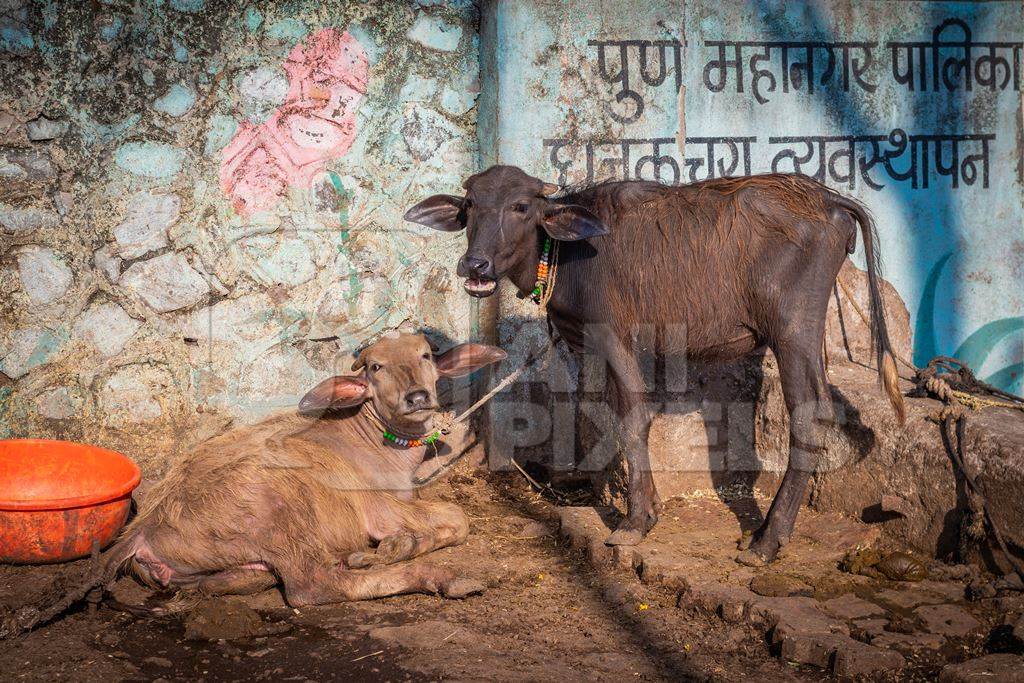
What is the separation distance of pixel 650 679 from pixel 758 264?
2.13 meters

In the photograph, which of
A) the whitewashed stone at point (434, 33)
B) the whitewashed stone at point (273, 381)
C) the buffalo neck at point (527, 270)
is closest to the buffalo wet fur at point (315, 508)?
the buffalo neck at point (527, 270)

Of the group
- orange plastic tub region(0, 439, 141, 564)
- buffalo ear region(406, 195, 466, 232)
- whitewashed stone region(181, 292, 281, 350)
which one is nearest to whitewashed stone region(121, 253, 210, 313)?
whitewashed stone region(181, 292, 281, 350)

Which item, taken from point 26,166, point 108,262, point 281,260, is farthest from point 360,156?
point 26,166

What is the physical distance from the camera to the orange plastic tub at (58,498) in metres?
4.78

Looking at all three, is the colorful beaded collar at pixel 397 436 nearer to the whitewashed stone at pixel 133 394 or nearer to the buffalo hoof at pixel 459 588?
the buffalo hoof at pixel 459 588

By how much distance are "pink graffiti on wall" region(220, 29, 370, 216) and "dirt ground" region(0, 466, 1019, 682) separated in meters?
2.78

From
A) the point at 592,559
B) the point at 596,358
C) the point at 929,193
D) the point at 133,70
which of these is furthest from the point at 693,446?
the point at 133,70

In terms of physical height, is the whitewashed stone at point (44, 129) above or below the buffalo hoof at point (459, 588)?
above

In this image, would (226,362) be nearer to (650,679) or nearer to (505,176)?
(505,176)

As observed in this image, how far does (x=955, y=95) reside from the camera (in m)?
6.70

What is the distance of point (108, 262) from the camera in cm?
647

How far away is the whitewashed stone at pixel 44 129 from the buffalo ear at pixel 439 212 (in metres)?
2.60

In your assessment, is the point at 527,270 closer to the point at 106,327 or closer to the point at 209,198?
the point at 209,198

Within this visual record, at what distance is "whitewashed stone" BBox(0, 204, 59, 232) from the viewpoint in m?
6.32
